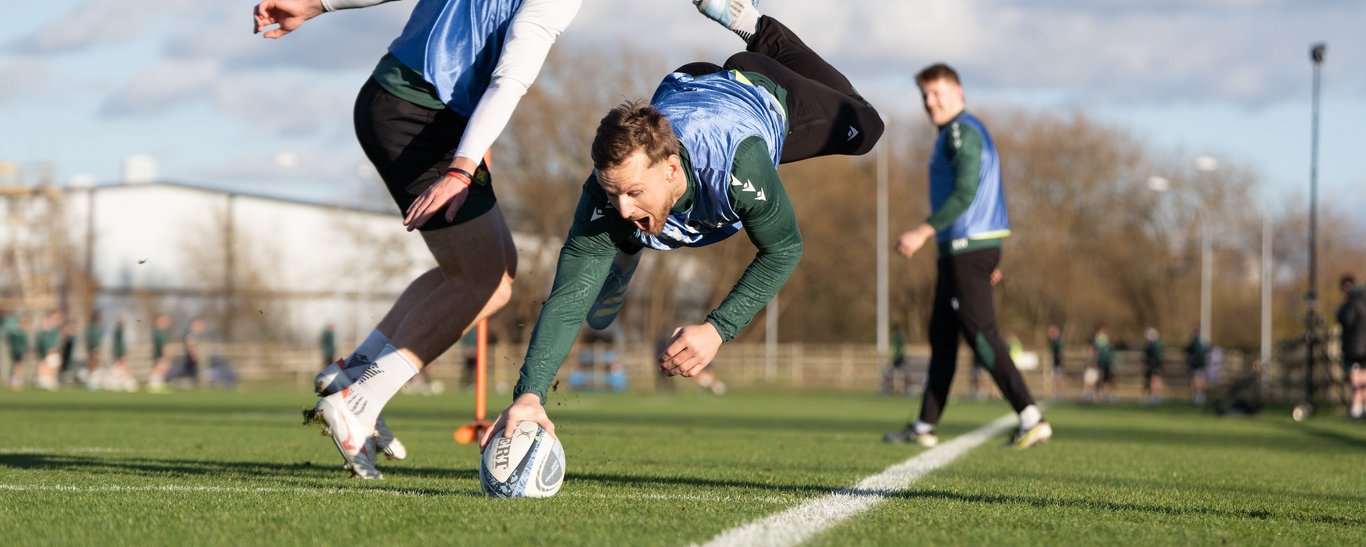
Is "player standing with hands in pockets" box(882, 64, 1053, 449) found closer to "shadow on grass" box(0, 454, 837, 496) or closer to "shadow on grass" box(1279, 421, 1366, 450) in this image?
"shadow on grass" box(1279, 421, 1366, 450)

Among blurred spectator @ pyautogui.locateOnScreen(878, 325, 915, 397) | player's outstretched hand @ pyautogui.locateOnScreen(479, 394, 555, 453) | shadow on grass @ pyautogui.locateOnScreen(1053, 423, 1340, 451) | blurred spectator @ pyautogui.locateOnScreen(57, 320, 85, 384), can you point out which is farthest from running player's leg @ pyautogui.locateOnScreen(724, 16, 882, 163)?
blurred spectator @ pyautogui.locateOnScreen(878, 325, 915, 397)

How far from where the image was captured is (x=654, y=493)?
5.19 m

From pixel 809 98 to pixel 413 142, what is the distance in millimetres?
1522

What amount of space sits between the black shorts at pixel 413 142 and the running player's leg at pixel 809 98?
3.59 ft

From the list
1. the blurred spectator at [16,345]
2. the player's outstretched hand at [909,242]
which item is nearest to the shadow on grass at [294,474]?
the player's outstretched hand at [909,242]

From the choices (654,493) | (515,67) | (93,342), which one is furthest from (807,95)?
(93,342)

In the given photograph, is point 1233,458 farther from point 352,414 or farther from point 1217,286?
point 1217,286

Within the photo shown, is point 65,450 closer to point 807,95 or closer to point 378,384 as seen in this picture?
point 378,384

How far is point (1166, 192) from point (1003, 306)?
279 inches

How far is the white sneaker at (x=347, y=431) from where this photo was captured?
5508mm

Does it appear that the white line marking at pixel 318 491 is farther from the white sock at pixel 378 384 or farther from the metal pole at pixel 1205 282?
the metal pole at pixel 1205 282

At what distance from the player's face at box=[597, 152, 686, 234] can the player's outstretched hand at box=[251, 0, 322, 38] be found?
1798 millimetres

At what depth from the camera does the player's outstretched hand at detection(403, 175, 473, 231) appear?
469 cm

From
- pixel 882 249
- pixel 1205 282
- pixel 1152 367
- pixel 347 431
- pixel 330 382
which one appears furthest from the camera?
pixel 882 249
